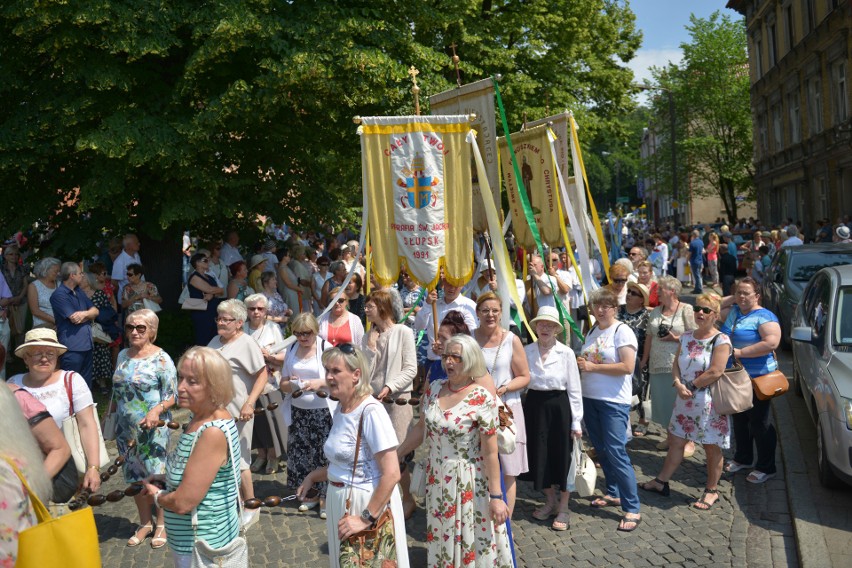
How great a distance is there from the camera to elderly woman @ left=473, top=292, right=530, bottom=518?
6.04 metres

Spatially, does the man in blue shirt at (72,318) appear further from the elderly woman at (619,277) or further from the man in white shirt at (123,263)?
the elderly woman at (619,277)

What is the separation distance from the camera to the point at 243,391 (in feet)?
23.2

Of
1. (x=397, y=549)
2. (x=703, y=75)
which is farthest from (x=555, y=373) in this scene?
(x=703, y=75)

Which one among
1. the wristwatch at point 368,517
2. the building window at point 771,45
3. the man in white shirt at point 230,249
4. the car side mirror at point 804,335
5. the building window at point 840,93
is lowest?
the wristwatch at point 368,517

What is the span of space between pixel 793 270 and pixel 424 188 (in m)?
8.06

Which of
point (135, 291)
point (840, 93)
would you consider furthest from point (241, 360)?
point (840, 93)

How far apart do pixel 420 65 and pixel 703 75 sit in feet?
122

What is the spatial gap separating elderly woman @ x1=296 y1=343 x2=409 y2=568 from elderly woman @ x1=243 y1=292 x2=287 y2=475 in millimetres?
3259

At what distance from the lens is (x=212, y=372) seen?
162 inches

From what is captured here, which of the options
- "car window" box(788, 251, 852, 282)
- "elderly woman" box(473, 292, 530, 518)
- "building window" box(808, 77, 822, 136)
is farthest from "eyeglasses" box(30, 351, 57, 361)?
"building window" box(808, 77, 822, 136)

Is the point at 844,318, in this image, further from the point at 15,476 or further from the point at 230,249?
the point at 230,249

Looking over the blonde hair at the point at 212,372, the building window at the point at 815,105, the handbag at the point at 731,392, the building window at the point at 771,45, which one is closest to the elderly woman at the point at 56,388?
the blonde hair at the point at 212,372

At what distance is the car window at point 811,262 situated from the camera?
13.5 metres

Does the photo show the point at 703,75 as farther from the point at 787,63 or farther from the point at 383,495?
the point at 383,495
